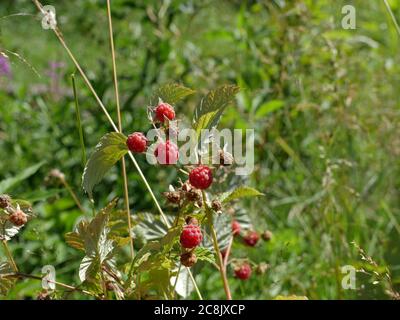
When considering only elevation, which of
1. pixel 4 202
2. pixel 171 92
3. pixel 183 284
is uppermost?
pixel 171 92

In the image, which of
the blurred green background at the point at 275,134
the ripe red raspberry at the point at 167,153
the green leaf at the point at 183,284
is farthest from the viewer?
the blurred green background at the point at 275,134

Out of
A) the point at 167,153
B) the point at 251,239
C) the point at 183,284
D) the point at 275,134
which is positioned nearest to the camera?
the point at 167,153

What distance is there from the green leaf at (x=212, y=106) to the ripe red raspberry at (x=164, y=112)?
32 mm

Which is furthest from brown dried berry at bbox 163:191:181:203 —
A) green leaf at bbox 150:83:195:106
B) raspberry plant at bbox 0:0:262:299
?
green leaf at bbox 150:83:195:106

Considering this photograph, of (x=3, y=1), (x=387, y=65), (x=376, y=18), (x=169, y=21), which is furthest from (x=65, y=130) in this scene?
(x=3, y=1)

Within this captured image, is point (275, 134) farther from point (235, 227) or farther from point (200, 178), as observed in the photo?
point (200, 178)

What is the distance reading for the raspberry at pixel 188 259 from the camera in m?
0.72

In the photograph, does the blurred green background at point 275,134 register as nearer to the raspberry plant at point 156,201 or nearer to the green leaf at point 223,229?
the green leaf at point 223,229

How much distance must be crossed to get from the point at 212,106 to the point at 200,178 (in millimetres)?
88

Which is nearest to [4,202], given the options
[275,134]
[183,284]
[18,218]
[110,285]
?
[18,218]

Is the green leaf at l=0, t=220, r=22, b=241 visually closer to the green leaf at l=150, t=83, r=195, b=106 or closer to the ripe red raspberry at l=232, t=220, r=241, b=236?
the green leaf at l=150, t=83, r=195, b=106

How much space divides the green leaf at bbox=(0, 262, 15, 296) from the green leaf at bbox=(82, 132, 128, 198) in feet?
0.43

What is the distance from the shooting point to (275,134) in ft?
5.62

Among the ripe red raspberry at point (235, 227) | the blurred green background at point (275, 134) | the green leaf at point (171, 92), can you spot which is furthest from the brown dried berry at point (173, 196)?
the blurred green background at point (275, 134)
